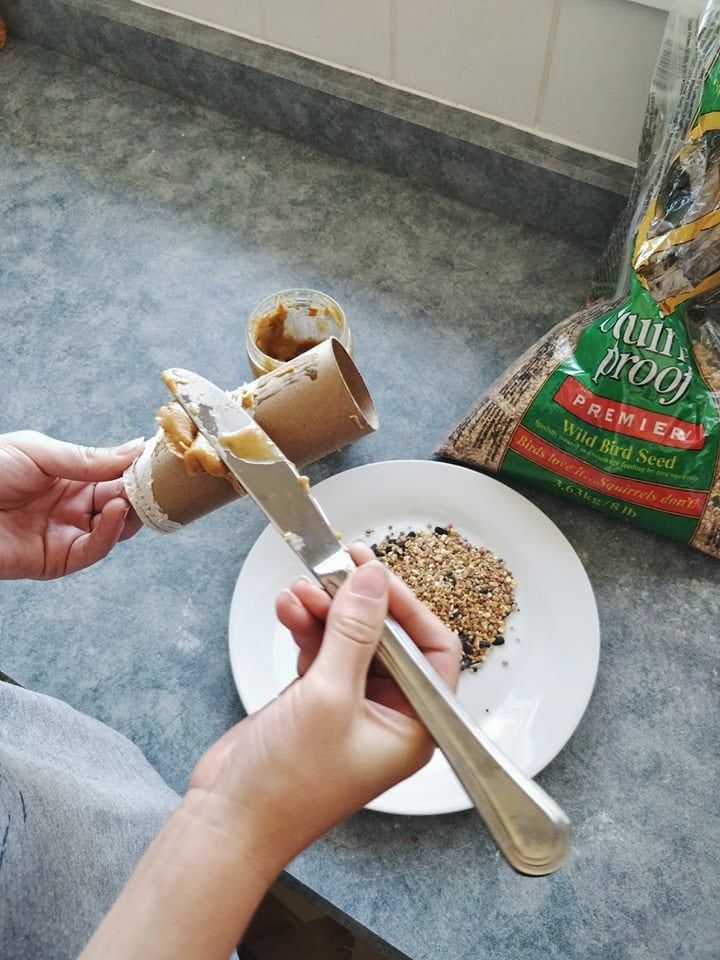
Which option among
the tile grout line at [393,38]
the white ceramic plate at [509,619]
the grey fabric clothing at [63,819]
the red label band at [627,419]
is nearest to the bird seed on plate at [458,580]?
the white ceramic plate at [509,619]

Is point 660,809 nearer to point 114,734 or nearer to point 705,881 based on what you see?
point 705,881

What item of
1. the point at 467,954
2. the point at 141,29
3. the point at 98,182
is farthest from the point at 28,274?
the point at 467,954

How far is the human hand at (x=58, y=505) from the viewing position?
2.42 feet

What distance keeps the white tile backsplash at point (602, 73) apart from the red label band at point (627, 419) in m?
0.33

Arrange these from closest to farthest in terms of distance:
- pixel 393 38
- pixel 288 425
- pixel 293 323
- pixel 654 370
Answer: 1. pixel 288 425
2. pixel 654 370
3. pixel 293 323
4. pixel 393 38

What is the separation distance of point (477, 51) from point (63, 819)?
88 centimetres

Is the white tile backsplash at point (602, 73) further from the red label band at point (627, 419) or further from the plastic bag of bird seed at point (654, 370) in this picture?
the red label band at point (627, 419)

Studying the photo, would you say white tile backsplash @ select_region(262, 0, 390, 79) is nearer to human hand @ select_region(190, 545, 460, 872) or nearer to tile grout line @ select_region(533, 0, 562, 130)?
tile grout line @ select_region(533, 0, 562, 130)

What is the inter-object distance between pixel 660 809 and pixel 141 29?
118 cm

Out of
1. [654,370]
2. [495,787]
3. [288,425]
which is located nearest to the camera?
[495,787]

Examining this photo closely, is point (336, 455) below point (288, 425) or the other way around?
below

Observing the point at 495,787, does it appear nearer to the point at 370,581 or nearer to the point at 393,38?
the point at 370,581

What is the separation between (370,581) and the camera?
0.55m

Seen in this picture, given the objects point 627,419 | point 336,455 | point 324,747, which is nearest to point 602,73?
point 627,419
